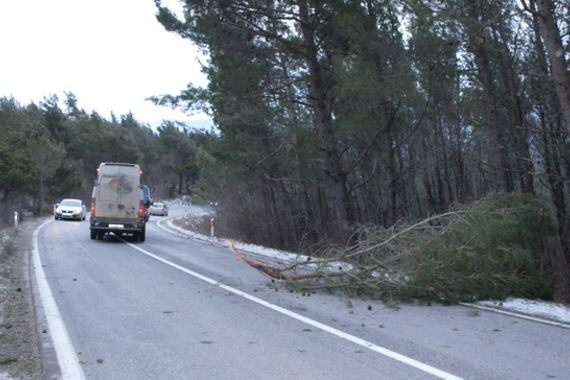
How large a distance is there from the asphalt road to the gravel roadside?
1.33ft

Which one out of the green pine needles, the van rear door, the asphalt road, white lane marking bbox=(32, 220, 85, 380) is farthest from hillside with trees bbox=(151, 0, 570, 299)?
white lane marking bbox=(32, 220, 85, 380)

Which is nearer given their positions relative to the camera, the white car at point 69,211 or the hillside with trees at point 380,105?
the hillside with trees at point 380,105

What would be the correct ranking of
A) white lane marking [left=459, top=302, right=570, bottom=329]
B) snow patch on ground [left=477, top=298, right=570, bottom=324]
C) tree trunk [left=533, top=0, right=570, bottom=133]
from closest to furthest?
1. white lane marking [left=459, top=302, right=570, bottom=329]
2. snow patch on ground [left=477, top=298, right=570, bottom=324]
3. tree trunk [left=533, top=0, right=570, bottom=133]

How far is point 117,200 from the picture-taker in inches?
876

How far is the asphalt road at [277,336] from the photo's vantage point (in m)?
5.91

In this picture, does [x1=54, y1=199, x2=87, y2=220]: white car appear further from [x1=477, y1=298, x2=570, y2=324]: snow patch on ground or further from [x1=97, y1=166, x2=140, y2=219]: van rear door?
[x1=477, y1=298, x2=570, y2=324]: snow patch on ground

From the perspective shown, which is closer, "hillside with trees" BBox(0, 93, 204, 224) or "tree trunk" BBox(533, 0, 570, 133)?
"tree trunk" BBox(533, 0, 570, 133)

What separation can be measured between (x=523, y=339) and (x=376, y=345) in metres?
1.90

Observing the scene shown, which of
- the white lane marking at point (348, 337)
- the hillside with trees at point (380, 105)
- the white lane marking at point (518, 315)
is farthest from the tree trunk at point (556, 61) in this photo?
the white lane marking at point (348, 337)

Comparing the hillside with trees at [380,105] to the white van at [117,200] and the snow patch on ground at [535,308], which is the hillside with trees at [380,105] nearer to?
the snow patch on ground at [535,308]

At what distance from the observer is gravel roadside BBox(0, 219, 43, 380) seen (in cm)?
604

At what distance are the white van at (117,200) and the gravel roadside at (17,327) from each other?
7.37 metres

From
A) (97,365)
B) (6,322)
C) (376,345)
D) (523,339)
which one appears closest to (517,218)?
(523,339)

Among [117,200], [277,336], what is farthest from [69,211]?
[277,336]
